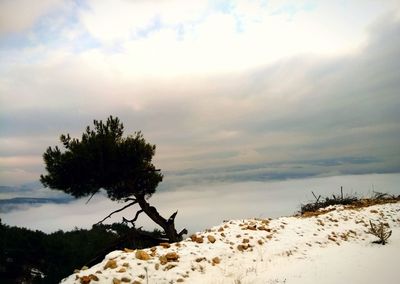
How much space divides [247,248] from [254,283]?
7.82 feet

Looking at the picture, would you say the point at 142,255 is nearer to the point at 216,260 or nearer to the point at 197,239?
the point at 216,260

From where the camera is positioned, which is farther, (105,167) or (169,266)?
(105,167)

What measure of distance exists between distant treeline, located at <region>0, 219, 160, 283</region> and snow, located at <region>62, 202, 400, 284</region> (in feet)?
23.9

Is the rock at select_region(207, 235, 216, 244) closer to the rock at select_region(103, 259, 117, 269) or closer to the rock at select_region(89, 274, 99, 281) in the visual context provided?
the rock at select_region(103, 259, 117, 269)

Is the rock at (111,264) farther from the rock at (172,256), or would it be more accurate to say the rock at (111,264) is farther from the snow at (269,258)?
the rock at (172,256)

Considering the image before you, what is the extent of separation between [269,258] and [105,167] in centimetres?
1080

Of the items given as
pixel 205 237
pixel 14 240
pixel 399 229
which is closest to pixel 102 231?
pixel 14 240

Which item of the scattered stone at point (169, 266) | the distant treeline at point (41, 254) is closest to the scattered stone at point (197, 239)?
the scattered stone at point (169, 266)

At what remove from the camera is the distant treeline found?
15.7 m

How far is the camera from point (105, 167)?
1788 centimetres

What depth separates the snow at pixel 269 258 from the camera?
7.66 m

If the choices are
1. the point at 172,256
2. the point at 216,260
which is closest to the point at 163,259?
the point at 172,256

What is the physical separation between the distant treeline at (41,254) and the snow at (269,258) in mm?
7274

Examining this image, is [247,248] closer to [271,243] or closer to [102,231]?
[271,243]
